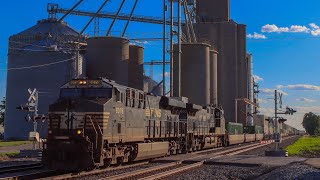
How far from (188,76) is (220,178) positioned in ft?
168

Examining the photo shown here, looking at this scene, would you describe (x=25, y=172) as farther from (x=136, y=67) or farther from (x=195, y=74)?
(x=195, y=74)

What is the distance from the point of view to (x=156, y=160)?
21.6 metres

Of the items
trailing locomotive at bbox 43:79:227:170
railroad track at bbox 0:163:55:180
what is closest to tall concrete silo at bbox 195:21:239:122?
trailing locomotive at bbox 43:79:227:170

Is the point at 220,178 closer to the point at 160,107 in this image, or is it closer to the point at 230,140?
the point at 160,107

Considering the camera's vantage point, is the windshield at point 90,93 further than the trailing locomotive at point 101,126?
Yes

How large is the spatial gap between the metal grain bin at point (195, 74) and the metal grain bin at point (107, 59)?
42.2 feet

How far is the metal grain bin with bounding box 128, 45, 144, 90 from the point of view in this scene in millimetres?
60562

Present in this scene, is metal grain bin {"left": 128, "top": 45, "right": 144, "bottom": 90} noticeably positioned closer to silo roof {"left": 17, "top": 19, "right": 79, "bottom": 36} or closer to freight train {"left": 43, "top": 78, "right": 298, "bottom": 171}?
silo roof {"left": 17, "top": 19, "right": 79, "bottom": 36}

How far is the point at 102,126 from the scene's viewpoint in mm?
15930

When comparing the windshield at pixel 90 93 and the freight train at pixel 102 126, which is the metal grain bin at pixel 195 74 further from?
the windshield at pixel 90 93

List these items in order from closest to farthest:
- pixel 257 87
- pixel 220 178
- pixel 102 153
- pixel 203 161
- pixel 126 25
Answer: pixel 220 178 → pixel 102 153 → pixel 203 161 → pixel 126 25 → pixel 257 87

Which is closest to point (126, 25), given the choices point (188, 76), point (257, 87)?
point (188, 76)

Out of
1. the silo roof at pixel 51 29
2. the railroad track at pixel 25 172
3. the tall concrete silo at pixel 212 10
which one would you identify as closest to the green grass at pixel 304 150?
the railroad track at pixel 25 172

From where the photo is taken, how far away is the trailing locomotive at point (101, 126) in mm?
15242
